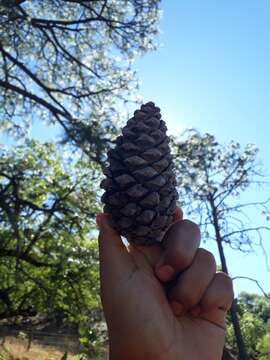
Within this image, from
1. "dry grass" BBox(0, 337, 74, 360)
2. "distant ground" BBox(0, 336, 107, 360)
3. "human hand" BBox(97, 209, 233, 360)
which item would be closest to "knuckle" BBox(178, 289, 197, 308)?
"human hand" BBox(97, 209, 233, 360)

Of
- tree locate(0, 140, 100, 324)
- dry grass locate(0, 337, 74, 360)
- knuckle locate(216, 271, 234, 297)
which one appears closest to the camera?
knuckle locate(216, 271, 234, 297)

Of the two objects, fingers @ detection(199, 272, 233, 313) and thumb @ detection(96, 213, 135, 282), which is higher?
thumb @ detection(96, 213, 135, 282)

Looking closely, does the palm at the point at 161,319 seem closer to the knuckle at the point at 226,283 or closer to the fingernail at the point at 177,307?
the fingernail at the point at 177,307

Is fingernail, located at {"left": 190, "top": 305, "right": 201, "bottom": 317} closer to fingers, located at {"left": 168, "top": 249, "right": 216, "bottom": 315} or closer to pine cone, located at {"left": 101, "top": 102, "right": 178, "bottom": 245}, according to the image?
fingers, located at {"left": 168, "top": 249, "right": 216, "bottom": 315}

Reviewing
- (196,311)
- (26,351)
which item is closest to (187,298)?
(196,311)

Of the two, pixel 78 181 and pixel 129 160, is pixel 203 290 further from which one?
pixel 78 181

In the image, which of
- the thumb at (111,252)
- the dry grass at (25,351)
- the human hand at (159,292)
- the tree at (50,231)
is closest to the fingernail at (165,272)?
the human hand at (159,292)
